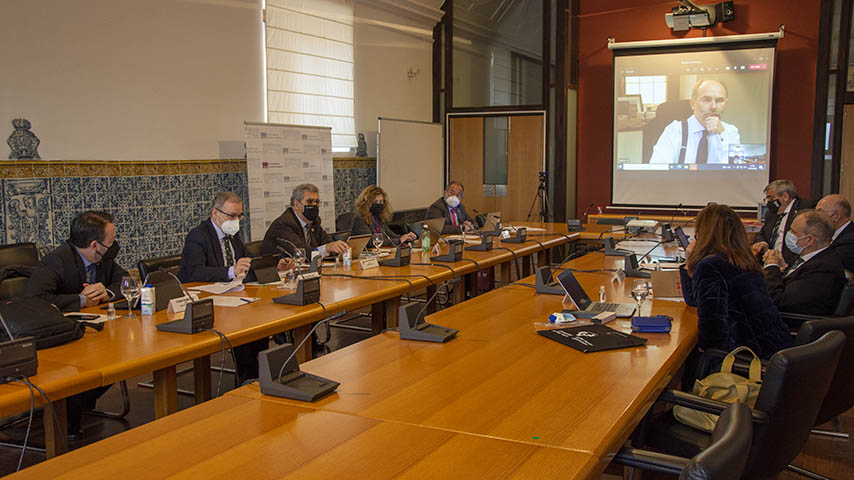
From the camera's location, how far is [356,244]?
4805 mm

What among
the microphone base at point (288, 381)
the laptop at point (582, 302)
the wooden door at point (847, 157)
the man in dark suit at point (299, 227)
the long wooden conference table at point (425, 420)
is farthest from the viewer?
the wooden door at point (847, 157)

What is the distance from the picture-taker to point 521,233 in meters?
6.04

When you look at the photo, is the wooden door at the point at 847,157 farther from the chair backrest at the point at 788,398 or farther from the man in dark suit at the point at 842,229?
the chair backrest at the point at 788,398

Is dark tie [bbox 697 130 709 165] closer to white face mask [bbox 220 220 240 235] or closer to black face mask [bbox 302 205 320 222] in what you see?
black face mask [bbox 302 205 320 222]

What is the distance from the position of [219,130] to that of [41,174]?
1843 mm

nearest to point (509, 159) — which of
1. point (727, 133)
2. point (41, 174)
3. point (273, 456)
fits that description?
point (727, 133)

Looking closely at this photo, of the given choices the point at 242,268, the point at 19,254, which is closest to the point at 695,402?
the point at 242,268

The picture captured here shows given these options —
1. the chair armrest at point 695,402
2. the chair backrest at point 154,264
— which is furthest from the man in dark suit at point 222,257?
the chair armrest at point 695,402

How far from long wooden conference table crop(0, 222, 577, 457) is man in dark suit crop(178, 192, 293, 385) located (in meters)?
0.29

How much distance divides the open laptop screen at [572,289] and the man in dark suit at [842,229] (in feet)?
5.19

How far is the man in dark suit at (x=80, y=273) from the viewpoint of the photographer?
11.0 feet

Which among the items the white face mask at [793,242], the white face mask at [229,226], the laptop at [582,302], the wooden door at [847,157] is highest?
the wooden door at [847,157]

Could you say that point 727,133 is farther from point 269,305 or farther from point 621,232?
point 269,305

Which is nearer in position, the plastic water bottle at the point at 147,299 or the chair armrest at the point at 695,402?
the chair armrest at the point at 695,402
